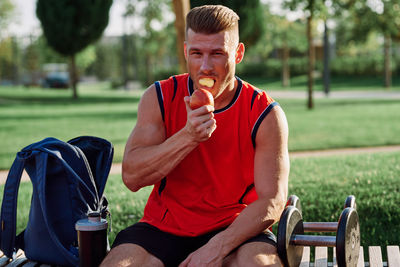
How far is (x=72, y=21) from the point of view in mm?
28438

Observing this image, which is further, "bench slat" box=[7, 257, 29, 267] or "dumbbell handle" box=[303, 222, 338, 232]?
"bench slat" box=[7, 257, 29, 267]

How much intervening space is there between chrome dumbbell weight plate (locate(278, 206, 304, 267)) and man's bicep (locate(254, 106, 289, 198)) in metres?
0.12

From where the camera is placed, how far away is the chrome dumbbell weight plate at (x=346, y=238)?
254 centimetres

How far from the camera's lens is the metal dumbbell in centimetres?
255

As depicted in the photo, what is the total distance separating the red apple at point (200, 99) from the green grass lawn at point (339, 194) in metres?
2.50

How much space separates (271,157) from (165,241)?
2.09ft

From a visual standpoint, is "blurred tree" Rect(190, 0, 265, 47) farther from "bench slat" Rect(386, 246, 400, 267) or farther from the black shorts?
the black shorts

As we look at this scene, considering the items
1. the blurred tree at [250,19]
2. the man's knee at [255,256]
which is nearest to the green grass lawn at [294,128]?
the blurred tree at [250,19]

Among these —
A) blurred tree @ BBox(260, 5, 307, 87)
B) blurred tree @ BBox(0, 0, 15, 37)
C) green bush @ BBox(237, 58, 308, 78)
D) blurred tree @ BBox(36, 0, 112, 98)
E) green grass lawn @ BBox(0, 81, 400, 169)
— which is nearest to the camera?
green grass lawn @ BBox(0, 81, 400, 169)

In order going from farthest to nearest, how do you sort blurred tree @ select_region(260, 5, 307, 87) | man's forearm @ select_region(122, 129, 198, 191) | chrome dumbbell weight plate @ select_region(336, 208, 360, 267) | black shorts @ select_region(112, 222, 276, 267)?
blurred tree @ select_region(260, 5, 307, 87), black shorts @ select_region(112, 222, 276, 267), man's forearm @ select_region(122, 129, 198, 191), chrome dumbbell weight plate @ select_region(336, 208, 360, 267)

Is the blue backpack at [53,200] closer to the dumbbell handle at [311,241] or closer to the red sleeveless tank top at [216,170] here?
the red sleeveless tank top at [216,170]

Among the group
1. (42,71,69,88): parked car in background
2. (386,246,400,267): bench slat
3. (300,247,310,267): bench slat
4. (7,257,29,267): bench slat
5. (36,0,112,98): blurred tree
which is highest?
(36,0,112,98): blurred tree

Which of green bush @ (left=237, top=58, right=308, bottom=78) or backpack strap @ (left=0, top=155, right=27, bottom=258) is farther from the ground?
backpack strap @ (left=0, top=155, right=27, bottom=258)

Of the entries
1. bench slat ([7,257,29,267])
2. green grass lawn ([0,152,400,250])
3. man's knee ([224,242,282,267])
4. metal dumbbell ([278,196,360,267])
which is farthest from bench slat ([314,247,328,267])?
bench slat ([7,257,29,267])
